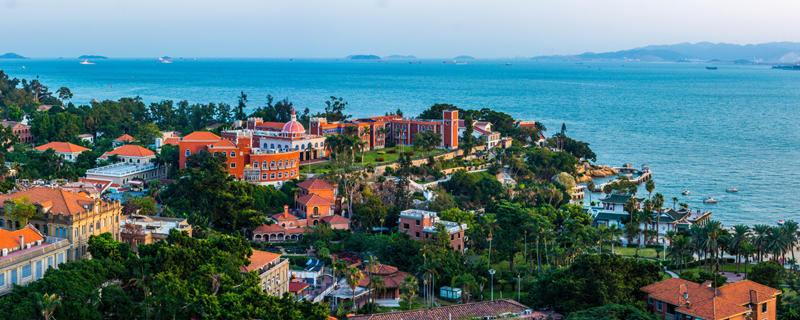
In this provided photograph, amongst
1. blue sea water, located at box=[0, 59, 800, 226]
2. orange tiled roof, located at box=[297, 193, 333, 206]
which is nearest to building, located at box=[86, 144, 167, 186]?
orange tiled roof, located at box=[297, 193, 333, 206]

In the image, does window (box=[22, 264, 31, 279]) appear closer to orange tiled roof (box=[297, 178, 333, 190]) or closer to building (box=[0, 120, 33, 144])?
orange tiled roof (box=[297, 178, 333, 190])

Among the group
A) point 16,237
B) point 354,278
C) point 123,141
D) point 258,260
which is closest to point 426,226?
point 354,278

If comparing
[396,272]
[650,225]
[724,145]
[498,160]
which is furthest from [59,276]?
[724,145]

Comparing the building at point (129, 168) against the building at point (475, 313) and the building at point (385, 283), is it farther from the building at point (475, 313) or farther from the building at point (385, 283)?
the building at point (475, 313)

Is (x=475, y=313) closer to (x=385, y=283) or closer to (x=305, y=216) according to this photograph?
(x=385, y=283)

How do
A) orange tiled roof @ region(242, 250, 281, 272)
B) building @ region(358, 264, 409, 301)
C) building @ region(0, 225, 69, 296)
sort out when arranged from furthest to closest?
building @ region(358, 264, 409, 301), orange tiled roof @ region(242, 250, 281, 272), building @ region(0, 225, 69, 296)

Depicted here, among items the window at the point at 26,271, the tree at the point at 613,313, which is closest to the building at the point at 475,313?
the tree at the point at 613,313
